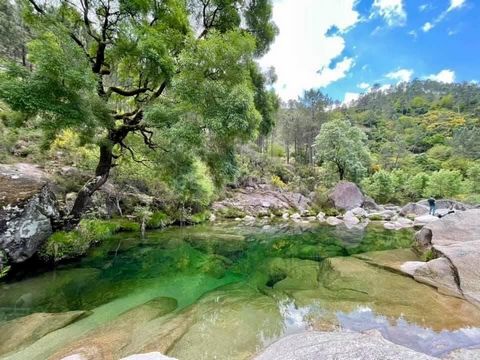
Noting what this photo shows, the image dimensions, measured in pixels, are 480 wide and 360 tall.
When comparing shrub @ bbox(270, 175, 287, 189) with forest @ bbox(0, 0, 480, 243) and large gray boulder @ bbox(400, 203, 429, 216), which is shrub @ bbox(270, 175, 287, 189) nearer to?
large gray boulder @ bbox(400, 203, 429, 216)

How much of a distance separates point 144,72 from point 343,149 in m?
25.7

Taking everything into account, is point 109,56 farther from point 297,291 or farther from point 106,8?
point 297,291

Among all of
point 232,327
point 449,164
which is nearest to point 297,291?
point 232,327

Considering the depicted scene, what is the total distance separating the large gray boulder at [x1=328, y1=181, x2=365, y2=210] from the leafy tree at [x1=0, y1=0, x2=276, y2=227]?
68.3 feet

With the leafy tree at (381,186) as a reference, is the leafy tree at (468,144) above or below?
above

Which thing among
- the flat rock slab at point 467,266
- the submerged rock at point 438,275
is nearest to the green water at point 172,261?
the submerged rock at point 438,275

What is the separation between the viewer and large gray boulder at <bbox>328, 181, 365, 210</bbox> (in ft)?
91.3

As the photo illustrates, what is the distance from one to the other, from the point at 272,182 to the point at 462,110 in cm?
8757

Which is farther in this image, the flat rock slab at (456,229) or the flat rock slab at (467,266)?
the flat rock slab at (456,229)

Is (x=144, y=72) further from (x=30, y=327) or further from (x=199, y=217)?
(x=199, y=217)

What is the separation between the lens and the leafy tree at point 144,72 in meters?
7.28

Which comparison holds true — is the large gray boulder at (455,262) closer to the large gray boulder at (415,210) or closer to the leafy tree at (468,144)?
the large gray boulder at (415,210)

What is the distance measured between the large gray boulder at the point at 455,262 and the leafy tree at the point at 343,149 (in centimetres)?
2178

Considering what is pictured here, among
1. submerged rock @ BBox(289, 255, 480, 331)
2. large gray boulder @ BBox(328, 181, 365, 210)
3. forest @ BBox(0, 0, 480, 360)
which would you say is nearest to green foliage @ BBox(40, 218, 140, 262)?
forest @ BBox(0, 0, 480, 360)
